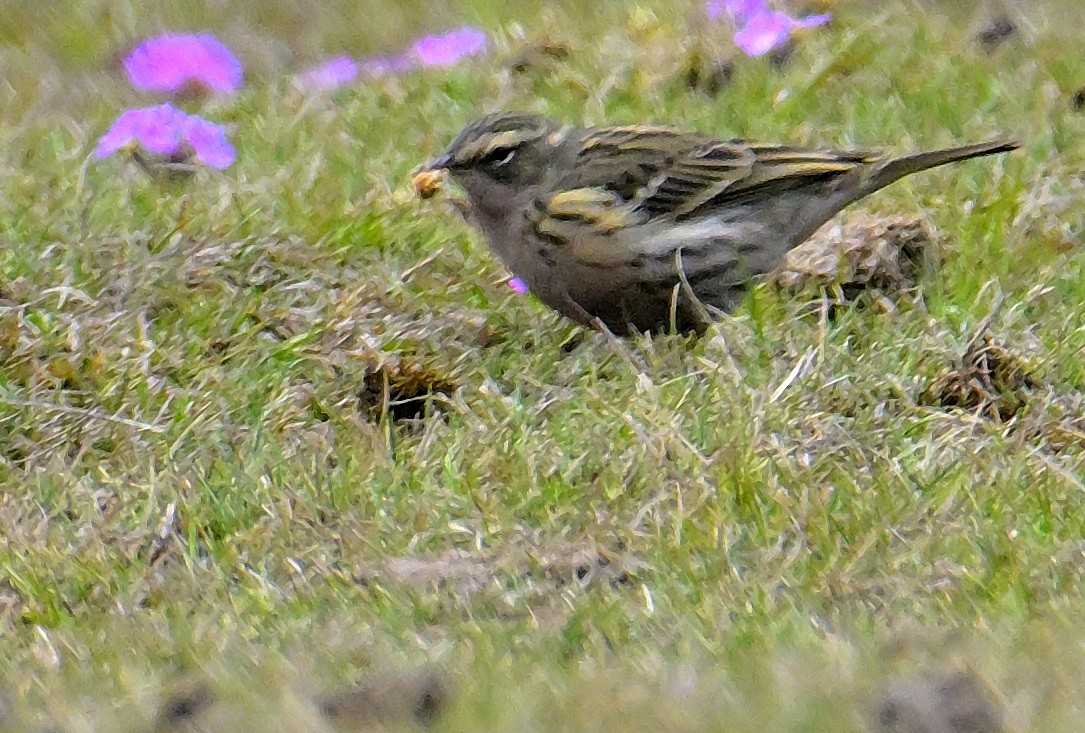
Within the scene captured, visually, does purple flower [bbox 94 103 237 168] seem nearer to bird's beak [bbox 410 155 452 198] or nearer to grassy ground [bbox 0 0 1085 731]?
grassy ground [bbox 0 0 1085 731]

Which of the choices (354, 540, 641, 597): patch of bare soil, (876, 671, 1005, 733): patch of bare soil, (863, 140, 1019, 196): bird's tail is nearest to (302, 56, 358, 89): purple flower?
(863, 140, 1019, 196): bird's tail

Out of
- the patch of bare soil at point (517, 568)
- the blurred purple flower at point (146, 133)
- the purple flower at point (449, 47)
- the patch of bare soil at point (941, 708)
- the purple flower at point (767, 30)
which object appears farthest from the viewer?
the purple flower at point (449, 47)

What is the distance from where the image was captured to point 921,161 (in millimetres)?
5742

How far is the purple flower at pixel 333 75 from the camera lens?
25.9ft

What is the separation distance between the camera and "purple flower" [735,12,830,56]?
7.64 metres

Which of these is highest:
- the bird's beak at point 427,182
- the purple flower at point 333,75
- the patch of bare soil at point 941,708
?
the purple flower at point 333,75

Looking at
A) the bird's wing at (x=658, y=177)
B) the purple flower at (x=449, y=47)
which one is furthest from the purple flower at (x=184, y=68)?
the bird's wing at (x=658, y=177)

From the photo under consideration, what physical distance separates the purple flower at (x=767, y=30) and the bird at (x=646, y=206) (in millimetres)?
1817

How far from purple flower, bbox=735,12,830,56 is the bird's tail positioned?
1919 mm

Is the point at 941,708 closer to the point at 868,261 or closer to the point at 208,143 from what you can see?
the point at 868,261

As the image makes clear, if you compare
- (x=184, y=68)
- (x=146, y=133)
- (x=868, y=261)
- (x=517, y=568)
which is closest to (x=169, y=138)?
(x=146, y=133)

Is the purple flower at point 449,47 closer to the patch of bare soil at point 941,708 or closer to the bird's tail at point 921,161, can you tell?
the bird's tail at point 921,161

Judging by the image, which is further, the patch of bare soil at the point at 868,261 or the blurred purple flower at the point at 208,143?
the blurred purple flower at the point at 208,143

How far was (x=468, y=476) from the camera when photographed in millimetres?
4508
